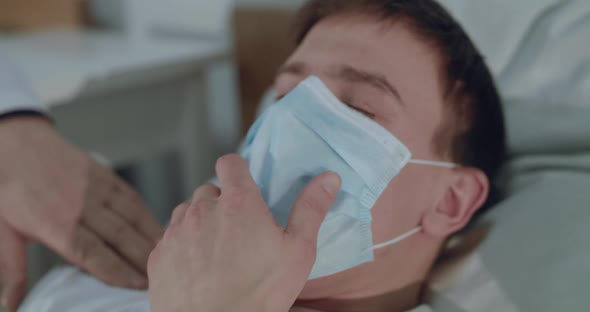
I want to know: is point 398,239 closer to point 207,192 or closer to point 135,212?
point 207,192

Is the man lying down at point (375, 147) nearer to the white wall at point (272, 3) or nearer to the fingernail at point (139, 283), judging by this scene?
the fingernail at point (139, 283)

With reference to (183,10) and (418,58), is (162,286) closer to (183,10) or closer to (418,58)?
(418,58)

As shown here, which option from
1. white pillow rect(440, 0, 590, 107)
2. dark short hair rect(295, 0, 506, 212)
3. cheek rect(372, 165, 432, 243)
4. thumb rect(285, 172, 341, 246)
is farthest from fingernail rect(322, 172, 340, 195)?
white pillow rect(440, 0, 590, 107)

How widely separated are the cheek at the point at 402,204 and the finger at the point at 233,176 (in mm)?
172

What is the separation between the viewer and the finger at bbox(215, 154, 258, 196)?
0.52 m

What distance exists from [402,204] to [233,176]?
235mm

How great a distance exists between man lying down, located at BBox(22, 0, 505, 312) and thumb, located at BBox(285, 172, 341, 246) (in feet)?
0.17

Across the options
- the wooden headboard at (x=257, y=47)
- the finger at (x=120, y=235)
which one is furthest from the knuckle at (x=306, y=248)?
the wooden headboard at (x=257, y=47)

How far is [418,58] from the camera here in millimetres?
693

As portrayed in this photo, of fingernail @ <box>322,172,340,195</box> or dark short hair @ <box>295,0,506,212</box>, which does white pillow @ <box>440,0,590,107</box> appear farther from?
fingernail @ <box>322,172,340,195</box>

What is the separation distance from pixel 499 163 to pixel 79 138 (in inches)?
37.9

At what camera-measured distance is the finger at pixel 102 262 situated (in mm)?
713

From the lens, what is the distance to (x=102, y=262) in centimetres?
72

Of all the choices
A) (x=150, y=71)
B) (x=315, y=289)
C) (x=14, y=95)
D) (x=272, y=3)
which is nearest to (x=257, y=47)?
(x=272, y=3)
